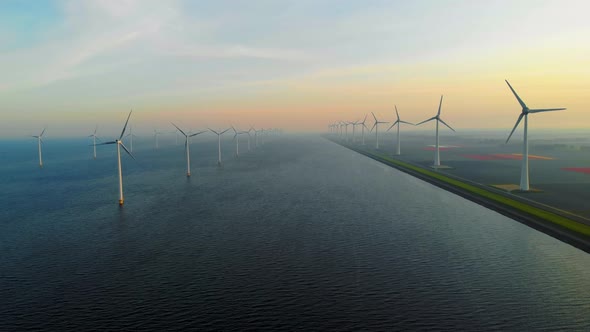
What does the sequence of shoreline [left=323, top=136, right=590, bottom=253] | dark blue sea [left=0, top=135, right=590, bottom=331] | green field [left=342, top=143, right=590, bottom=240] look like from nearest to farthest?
1. dark blue sea [left=0, top=135, right=590, bottom=331]
2. shoreline [left=323, top=136, right=590, bottom=253]
3. green field [left=342, top=143, right=590, bottom=240]

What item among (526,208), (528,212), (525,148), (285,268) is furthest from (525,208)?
(285,268)

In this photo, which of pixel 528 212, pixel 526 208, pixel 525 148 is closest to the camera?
pixel 528 212

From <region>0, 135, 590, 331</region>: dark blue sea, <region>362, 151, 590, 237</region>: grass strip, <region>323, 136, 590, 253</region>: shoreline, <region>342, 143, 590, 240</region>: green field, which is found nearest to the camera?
<region>0, 135, 590, 331</region>: dark blue sea

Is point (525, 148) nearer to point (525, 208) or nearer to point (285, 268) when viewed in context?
point (525, 208)

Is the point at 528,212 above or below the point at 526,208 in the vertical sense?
below

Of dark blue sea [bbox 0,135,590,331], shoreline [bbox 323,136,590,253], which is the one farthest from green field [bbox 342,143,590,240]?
dark blue sea [bbox 0,135,590,331]

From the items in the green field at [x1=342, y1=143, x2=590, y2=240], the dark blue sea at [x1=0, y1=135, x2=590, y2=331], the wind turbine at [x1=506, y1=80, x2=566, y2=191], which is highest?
the wind turbine at [x1=506, y1=80, x2=566, y2=191]

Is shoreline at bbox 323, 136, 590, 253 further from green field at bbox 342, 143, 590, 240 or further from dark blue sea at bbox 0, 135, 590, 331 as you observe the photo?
dark blue sea at bbox 0, 135, 590, 331

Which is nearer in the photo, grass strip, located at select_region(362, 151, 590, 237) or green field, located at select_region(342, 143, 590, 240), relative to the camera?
green field, located at select_region(342, 143, 590, 240)
